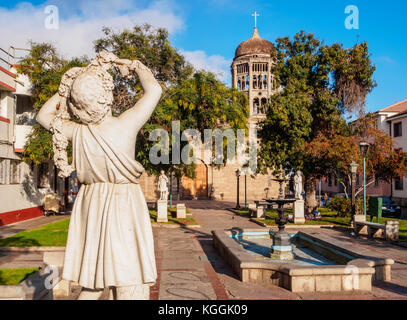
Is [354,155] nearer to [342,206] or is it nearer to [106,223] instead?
[342,206]

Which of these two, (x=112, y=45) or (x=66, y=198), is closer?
(x=112, y=45)

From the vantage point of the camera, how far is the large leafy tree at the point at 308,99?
18766mm

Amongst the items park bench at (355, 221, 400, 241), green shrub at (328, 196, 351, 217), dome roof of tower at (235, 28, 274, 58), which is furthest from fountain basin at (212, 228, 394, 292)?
dome roof of tower at (235, 28, 274, 58)

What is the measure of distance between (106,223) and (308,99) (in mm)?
18307

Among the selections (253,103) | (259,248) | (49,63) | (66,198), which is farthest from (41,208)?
(253,103)

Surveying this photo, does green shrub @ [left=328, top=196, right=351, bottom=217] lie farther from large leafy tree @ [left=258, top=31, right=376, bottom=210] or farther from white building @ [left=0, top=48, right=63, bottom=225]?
white building @ [left=0, top=48, right=63, bottom=225]

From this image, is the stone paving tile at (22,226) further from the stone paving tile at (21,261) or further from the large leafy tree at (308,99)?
the large leafy tree at (308,99)

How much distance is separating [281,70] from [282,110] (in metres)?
3.48

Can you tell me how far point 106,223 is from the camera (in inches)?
97.2

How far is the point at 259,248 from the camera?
432 inches

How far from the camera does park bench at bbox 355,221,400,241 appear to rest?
12.8m
